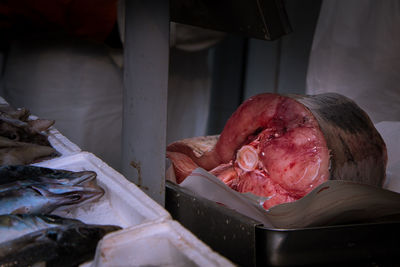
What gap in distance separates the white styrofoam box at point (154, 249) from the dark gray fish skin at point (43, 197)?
0.61 feet

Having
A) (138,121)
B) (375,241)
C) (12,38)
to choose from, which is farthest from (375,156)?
(12,38)

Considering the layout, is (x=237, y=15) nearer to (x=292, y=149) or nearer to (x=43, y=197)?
(x=292, y=149)

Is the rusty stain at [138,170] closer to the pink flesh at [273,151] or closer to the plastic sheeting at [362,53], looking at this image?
the pink flesh at [273,151]

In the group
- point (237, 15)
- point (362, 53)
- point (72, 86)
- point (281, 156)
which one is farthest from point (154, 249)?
point (72, 86)

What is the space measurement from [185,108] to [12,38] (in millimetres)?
1240

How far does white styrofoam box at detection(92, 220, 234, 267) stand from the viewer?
1.41 feet

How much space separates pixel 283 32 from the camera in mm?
867

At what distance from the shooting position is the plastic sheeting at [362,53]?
1.45 m

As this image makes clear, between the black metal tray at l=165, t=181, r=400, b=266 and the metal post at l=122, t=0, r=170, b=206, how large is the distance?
5.3 inches

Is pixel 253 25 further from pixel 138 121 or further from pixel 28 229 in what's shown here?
pixel 28 229

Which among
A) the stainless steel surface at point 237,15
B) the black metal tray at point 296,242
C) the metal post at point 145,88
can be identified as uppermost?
the stainless steel surface at point 237,15

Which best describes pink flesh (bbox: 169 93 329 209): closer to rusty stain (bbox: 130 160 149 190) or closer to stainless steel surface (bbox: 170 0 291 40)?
stainless steel surface (bbox: 170 0 291 40)

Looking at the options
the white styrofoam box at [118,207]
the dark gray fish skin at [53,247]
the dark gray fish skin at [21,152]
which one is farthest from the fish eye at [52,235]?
the dark gray fish skin at [21,152]

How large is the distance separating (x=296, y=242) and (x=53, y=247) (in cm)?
37
